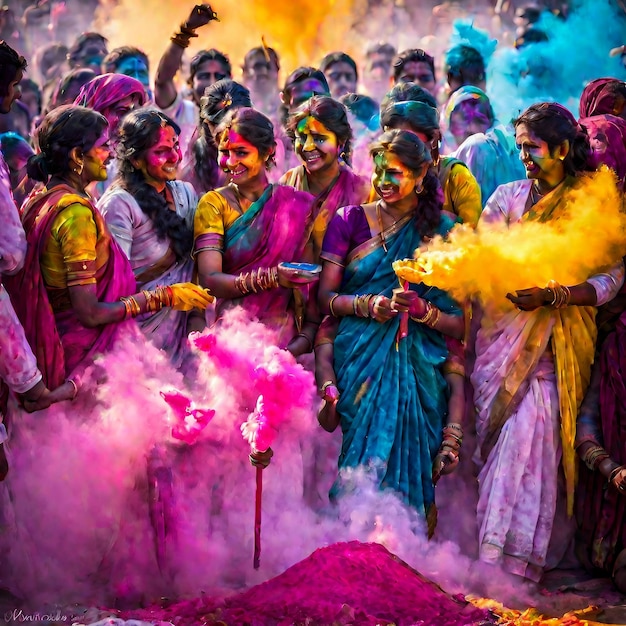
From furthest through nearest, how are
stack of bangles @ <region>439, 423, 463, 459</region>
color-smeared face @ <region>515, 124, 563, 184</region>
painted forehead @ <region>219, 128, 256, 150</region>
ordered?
1. painted forehead @ <region>219, 128, 256, 150</region>
2. color-smeared face @ <region>515, 124, 563, 184</region>
3. stack of bangles @ <region>439, 423, 463, 459</region>

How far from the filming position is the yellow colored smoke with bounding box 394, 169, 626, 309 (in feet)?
18.5

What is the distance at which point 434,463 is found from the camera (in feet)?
18.2

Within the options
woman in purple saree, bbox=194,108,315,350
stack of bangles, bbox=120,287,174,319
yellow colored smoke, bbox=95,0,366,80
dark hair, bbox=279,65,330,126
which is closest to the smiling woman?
woman in purple saree, bbox=194,108,315,350

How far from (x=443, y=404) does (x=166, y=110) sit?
2.77m

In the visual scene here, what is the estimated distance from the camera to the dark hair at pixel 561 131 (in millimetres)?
5727

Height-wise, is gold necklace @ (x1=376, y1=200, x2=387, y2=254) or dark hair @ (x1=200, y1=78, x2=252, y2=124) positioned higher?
dark hair @ (x1=200, y1=78, x2=252, y2=124)

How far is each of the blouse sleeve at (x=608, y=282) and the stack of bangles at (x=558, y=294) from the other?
0.50ft

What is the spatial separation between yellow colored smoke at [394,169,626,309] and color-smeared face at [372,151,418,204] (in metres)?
0.28

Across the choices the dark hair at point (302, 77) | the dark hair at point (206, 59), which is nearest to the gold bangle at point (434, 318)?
the dark hair at point (302, 77)

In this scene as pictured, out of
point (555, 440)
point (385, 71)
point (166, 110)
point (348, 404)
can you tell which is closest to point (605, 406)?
point (555, 440)

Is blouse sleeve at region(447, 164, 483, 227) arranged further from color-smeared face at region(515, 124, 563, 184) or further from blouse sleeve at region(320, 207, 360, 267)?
blouse sleeve at region(320, 207, 360, 267)

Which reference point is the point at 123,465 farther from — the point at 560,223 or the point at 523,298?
the point at 560,223

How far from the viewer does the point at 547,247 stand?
224 inches

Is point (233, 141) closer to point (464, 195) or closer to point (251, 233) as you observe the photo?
point (251, 233)
